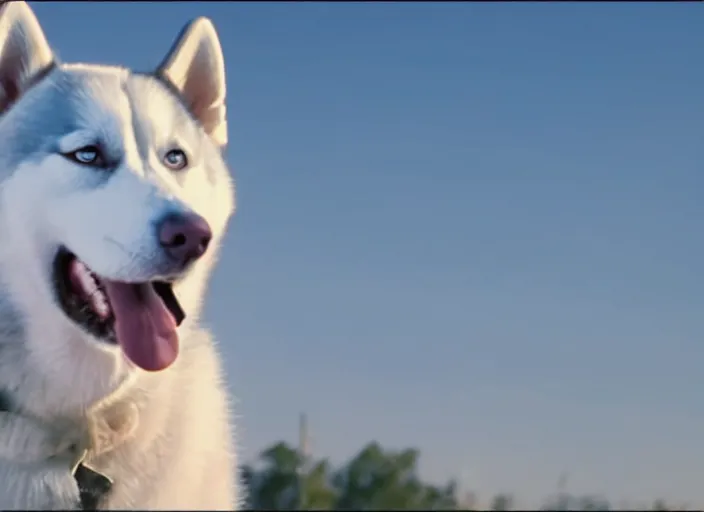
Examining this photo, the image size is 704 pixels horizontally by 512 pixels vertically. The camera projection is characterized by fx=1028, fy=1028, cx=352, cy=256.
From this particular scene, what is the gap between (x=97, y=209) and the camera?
2023mm

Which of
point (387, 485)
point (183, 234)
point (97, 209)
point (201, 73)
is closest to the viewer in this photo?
point (183, 234)

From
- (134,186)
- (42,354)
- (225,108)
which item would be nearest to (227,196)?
(225,108)

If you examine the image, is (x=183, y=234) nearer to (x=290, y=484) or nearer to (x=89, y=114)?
(x=89, y=114)

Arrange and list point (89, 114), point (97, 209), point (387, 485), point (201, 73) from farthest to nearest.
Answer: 1. point (387, 485)
2. point (201, 73)
3. point (89, 114)
4. point (97, 209)

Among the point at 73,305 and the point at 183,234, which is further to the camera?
the point at 73,305

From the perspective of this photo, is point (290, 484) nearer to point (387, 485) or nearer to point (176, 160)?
point (387, 485)

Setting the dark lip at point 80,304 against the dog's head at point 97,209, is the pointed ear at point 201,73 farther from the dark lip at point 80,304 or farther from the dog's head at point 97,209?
the dark lip at point 80,304

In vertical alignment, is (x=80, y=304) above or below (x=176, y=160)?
below

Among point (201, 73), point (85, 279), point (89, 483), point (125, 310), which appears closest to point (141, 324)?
point (125, 310)

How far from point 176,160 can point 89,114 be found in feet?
0.67

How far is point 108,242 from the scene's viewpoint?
197 centimetres

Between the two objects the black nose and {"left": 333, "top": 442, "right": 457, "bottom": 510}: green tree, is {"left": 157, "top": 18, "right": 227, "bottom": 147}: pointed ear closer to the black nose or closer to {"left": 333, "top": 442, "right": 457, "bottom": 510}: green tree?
the black nose

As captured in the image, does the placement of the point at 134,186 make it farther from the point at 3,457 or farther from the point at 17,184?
the point at 3,457

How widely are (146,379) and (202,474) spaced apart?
0.23m
